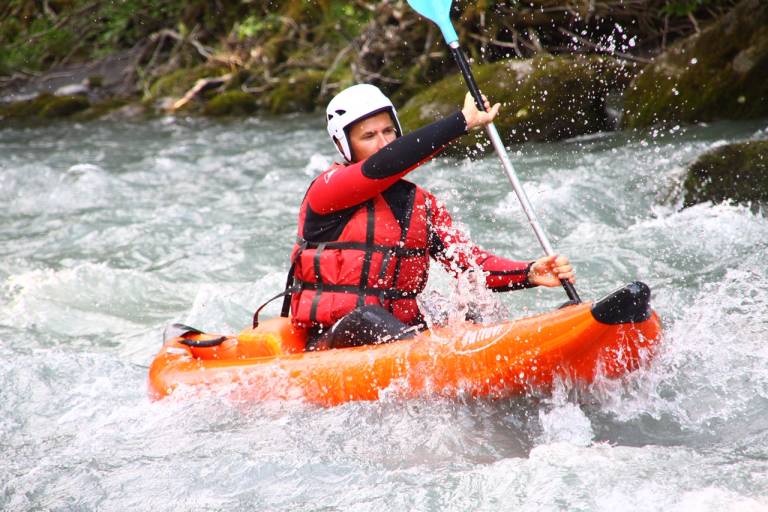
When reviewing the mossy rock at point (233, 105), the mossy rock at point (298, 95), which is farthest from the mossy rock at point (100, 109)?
the mossy rock at point (298, 95)

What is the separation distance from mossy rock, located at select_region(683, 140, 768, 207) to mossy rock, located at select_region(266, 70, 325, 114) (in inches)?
262

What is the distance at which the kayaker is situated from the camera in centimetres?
355

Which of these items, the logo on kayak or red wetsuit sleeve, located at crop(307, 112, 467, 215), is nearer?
the logo on kayak

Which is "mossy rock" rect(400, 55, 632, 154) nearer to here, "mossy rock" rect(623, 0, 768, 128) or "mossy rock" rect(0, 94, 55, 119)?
"mossy rock" rect(623, 0, 768, 128)

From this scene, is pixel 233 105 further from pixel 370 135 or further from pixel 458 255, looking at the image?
pixel 458 255

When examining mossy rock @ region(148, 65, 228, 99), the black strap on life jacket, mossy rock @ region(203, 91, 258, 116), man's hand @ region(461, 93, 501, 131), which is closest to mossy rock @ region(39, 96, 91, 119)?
mossy rock @ region(148, 65, 228, 99)

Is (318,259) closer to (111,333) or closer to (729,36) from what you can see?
(111,333)

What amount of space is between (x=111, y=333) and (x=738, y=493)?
362 centimetres

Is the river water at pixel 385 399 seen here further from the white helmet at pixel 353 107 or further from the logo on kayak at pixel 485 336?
the white helmet at pixel 353 107

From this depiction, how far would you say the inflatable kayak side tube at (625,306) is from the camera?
3027mm

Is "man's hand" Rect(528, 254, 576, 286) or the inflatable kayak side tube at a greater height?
the inflatable kayak side tube

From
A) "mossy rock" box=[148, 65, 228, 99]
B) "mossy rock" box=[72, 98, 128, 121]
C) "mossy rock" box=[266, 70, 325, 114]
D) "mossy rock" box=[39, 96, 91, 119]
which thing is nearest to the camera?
"mossy rock" box=[266, 70, 325, 114]

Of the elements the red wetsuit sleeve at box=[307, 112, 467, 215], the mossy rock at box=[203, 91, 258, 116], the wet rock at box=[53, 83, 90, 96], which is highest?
the red wetsuit sleeve at box=[307, 112, 467, 215]

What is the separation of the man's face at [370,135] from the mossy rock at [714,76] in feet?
15.8
